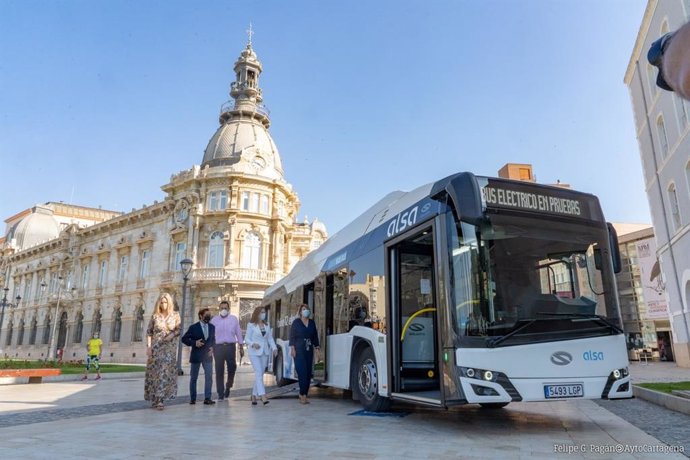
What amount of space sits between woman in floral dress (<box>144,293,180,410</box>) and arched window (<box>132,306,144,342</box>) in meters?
33.3

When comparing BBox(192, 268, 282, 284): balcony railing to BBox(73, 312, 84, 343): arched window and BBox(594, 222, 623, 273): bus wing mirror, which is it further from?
BBox(594, 222, 623, 273): bus wing mirror

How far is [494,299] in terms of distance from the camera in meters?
5.58

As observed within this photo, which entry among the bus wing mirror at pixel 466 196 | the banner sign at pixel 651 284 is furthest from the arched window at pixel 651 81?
the bus wing mirror at pixel 466 196

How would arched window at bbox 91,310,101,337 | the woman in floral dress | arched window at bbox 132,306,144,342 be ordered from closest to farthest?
1. the woman in floral dress
2. arched window at bbox 132,306,144,342
3. arched window at bbox 91,310,101,337

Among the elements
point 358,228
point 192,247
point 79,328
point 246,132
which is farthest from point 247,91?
point 358,228

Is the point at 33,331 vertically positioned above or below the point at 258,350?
above

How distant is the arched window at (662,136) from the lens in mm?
20764

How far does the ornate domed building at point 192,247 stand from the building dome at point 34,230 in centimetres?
1111

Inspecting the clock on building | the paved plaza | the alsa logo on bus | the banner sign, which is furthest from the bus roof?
the clock on building

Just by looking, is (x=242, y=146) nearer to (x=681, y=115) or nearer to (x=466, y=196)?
(x=681, y=115)

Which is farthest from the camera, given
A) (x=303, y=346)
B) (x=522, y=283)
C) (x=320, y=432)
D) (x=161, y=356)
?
(x=303, y=346)

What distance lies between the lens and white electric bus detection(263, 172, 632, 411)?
5453mm

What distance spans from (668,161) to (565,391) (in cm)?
1891

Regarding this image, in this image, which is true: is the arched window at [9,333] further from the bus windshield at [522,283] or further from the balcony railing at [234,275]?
the bus windshield at [522,283]
